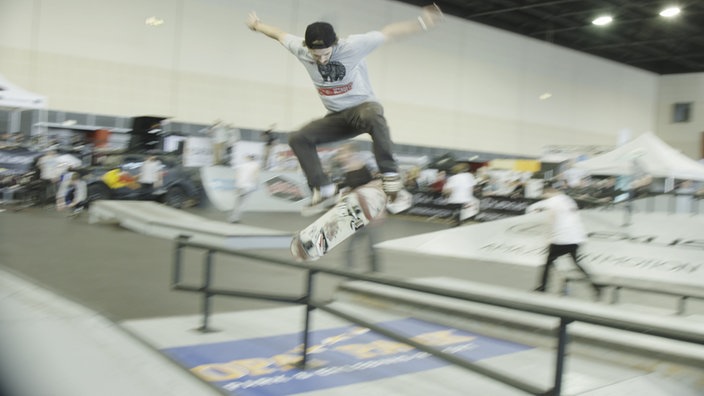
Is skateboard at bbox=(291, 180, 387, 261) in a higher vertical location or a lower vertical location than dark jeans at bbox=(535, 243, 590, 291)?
higher

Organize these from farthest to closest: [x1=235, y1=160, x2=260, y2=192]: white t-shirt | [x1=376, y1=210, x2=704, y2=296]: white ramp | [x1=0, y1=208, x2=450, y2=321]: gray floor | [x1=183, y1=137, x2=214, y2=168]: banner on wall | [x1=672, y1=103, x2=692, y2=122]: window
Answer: [x1=672, y1=103, x2=692, y2=122]: window < [x1=183, y1=137, x2=214, y2=168]: banner on wall < [x1=235, y1=160, x2=260, y2=192]: white t-shirt < [x1=376, y1=210, x2=704, y2=296]: white ramp < [x1=0, y1=208, x2=450, y2=321]: gray floor

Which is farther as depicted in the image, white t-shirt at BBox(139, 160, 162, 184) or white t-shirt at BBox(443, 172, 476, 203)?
white t-shirt at BBox(139, 160, 162, 184)

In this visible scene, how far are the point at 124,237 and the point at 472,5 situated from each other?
13.2 metres

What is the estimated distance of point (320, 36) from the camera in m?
3.62

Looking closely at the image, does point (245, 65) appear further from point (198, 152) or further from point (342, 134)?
point (342, 134)

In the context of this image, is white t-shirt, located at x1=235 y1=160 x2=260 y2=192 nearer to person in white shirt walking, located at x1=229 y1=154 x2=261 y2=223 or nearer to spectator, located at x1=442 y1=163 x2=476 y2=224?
person in white shirt walking, located at x1=229 y1=154 x2=261 y2=223

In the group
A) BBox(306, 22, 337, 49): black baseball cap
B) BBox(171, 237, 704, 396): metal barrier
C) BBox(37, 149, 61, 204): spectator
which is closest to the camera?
BBox(171, 237, 704, 396): metal barrier

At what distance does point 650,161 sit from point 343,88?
36.9 ft

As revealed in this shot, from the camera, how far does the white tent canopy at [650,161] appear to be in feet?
41.4

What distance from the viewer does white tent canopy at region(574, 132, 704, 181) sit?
12.6 meters

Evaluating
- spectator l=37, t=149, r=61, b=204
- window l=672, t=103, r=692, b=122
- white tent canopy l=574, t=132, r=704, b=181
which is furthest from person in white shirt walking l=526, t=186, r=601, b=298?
window l=672, t=103, r=692, b=122

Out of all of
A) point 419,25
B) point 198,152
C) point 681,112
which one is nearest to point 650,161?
point 419,25

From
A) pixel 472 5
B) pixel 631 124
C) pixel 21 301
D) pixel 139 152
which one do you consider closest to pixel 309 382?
pixel 21 301

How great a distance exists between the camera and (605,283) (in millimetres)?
6531
